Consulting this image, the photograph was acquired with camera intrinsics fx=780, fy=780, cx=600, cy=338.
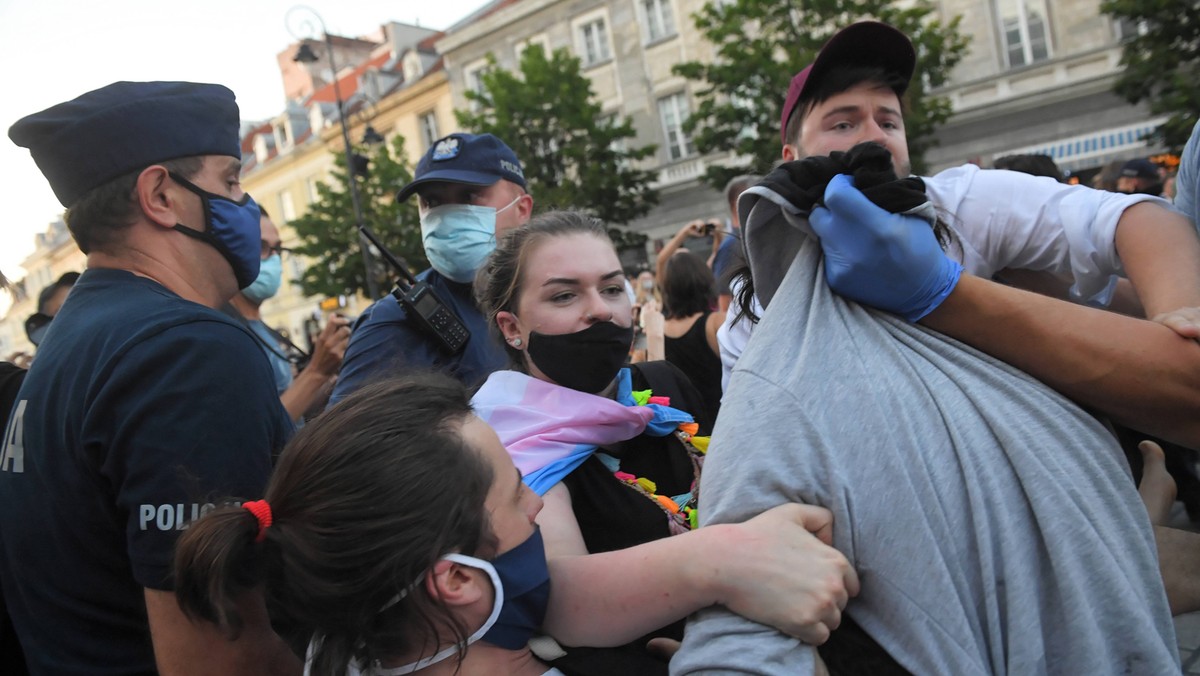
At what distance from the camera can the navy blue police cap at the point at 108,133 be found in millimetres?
1791

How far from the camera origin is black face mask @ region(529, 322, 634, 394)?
77.7 inches

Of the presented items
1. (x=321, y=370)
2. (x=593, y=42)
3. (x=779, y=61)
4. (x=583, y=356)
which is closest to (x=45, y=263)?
(x=593, y=42)

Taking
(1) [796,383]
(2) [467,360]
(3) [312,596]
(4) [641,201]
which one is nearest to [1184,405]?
(1) [796,383]

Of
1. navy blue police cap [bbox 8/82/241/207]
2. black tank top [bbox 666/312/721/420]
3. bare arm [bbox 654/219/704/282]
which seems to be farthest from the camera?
bare arm [bbox 654/219/704/282]

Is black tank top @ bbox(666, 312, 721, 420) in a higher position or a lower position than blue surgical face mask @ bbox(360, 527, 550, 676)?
lower

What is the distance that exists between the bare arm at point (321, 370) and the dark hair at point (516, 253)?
1.65 m

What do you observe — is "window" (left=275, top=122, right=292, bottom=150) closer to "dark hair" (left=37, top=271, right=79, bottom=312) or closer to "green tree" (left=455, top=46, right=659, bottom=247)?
"green tree" (left=455, top=46, right=659, bottom=247)

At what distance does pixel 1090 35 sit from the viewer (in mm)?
18938

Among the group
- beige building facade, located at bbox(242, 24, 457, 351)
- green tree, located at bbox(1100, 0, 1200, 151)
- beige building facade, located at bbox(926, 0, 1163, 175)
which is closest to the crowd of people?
green tree, located at bbox(1100, 0, 1200, 151)

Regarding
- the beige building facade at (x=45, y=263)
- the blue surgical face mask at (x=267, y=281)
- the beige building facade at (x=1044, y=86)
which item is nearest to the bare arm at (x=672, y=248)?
the blue surgical face mask at (x=267, y=281)

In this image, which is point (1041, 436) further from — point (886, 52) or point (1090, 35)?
point (1090, 35)

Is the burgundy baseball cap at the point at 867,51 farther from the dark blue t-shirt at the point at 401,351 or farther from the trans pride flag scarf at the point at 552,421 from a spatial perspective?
the dark blue t-shirt at the point at 401,351

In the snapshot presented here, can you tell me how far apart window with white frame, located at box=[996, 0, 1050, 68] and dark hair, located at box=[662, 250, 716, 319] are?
18.9 meters

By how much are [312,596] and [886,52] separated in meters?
1.65
